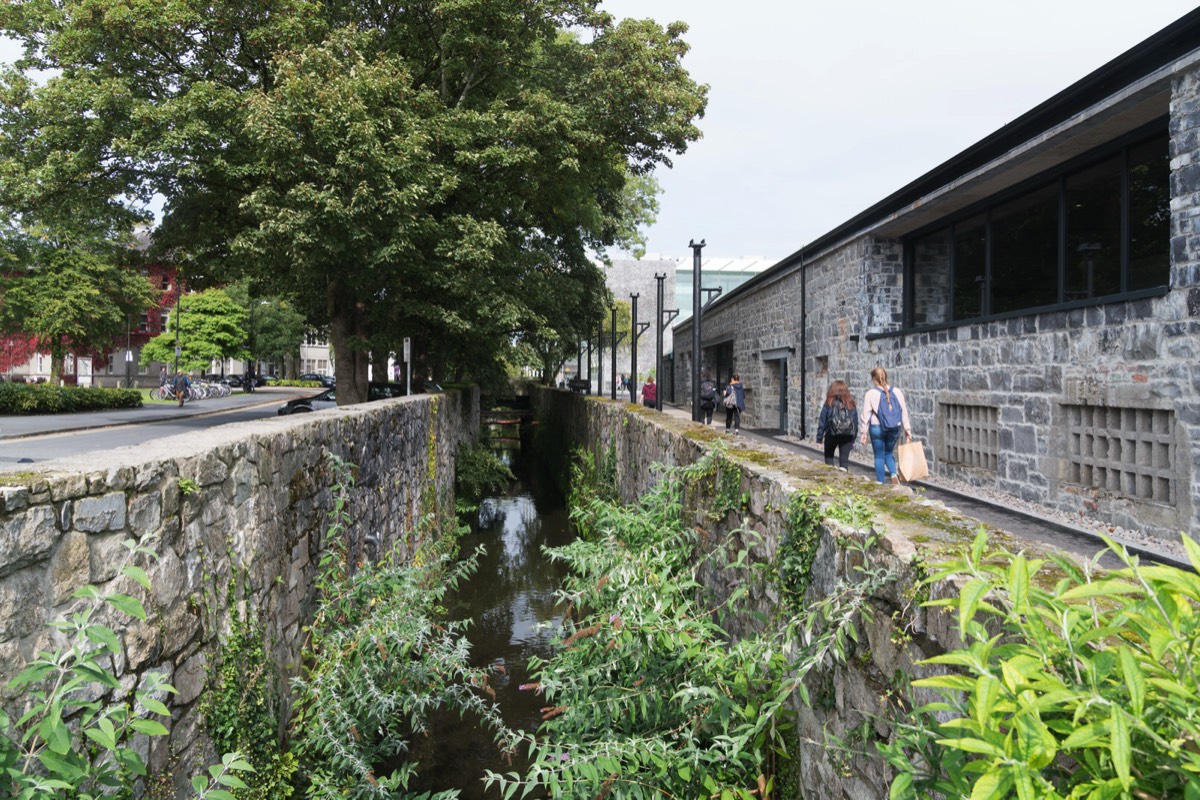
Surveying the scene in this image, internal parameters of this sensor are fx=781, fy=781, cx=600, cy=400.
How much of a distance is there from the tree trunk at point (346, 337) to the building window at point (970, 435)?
10959mm

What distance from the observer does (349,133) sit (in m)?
12.5

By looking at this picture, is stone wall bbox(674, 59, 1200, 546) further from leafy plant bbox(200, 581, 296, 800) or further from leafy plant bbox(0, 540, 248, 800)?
leafy plant bbox(0, 540, 248, 800)

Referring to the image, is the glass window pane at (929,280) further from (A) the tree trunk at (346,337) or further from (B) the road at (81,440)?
(A) the tree trunk at (346,337)

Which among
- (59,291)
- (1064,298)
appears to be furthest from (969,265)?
(59,291)

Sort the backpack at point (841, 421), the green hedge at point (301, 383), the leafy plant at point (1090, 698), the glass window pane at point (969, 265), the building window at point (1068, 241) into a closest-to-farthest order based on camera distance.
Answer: the leafy plant at point (1090, 698) → the building window at point (1068, 241) → the backpack at point (841, 421) → the glass window pane at point (969, 265) → the green hedge at point (301, 383)

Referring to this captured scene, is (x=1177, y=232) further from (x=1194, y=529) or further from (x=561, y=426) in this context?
(x=561, y=426)

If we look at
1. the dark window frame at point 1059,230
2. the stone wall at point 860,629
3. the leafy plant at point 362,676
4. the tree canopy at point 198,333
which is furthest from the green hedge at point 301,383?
the stone wall at point 860,629

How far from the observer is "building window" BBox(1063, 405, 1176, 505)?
22.7 ft

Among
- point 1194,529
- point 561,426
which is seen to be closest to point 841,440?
point 1194,529

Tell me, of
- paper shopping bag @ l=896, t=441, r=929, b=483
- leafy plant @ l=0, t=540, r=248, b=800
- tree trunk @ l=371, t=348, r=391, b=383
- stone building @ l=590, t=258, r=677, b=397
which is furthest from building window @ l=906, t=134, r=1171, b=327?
stone building @ l=590, t=258, r=677, b=397

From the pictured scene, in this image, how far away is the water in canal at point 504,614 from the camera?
5.41m

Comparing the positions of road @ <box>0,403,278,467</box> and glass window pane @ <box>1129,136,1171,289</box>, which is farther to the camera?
road @ <box>0,403,278,467</box>

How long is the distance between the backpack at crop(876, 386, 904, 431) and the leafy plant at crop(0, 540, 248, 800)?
7761 millimetres

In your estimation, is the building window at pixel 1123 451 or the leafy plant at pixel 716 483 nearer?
the leafy plant at pixel 716 483
